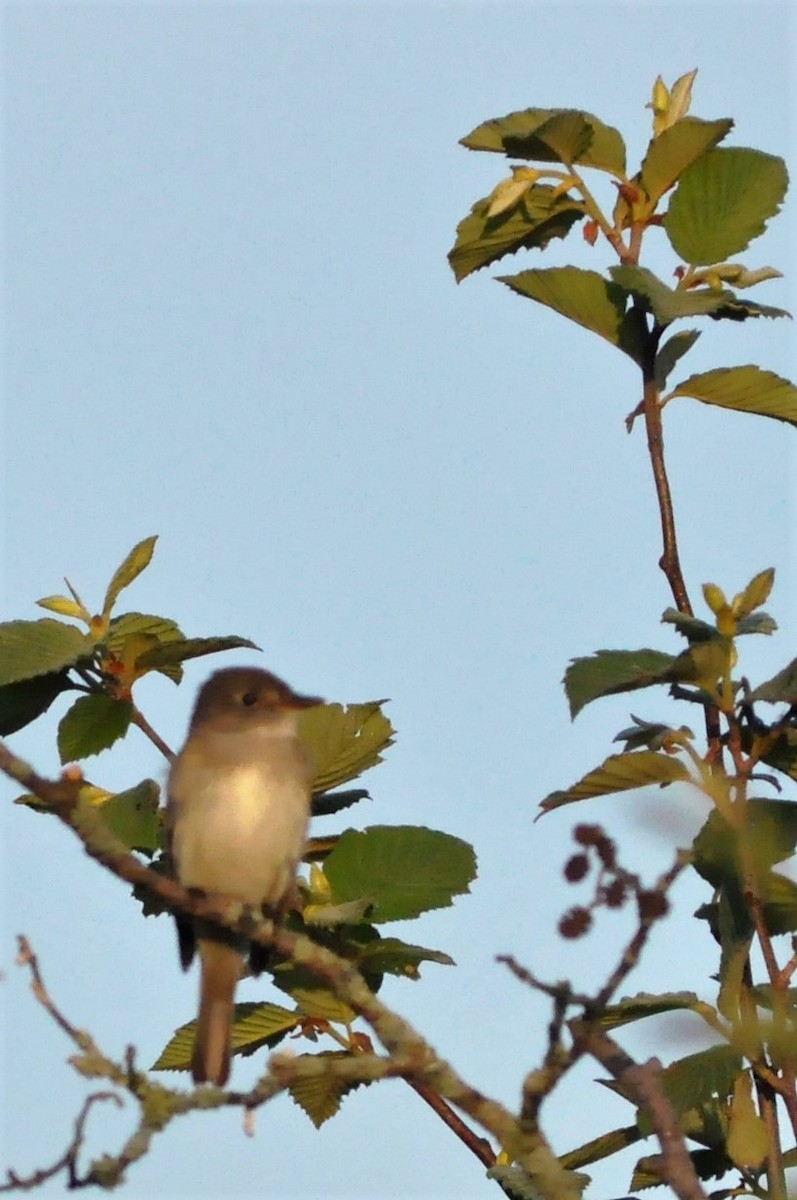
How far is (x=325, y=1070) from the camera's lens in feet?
9.64

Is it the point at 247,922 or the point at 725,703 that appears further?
the point at 247,922

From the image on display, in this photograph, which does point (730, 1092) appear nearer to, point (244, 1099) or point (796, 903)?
point (796, 903)

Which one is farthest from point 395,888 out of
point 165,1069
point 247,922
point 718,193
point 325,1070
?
point 718,193

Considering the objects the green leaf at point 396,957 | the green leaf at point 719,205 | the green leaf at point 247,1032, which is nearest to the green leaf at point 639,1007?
the green leaf at point 396,957

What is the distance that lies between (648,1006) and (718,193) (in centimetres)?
194

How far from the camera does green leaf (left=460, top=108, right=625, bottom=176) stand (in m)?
4.27

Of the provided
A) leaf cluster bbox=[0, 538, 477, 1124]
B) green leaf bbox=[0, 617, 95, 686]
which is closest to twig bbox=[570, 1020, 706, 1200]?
leaf cluster bbox=[0, 538, 477, 1124]

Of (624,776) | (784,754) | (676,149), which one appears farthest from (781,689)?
(676,149)

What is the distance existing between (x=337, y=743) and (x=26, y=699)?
78cm

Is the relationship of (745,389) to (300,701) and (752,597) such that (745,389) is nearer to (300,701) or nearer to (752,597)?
(752,597)

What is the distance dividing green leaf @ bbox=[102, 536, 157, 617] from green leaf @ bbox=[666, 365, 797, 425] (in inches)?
54.8

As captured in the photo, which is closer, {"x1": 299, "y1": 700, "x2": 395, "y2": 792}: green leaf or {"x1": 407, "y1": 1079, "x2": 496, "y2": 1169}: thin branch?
{"x1": 407, "y1": 1079, "x2": 496, "y2": 1169}: thin branch

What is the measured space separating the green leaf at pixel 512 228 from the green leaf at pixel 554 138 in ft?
0.32

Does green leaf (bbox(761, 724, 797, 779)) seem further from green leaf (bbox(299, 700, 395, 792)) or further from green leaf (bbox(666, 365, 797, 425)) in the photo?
green leaf (bbox(299, 700, 395, 792))
